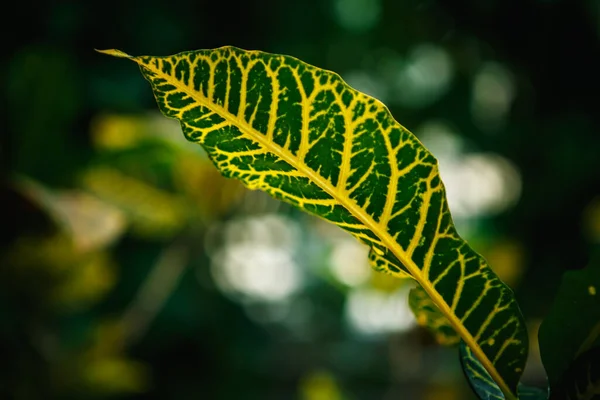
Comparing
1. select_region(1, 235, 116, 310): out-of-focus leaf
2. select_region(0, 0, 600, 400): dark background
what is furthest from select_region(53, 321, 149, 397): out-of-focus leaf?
select_region(1, 235, 116, 310): out-of-focus leaf

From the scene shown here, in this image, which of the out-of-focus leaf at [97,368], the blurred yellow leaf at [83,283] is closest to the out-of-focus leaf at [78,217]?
the blurred yellow leaf at [83,283]

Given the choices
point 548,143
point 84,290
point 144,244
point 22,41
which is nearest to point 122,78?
point 22,41

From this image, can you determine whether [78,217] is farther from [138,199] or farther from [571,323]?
[571,323]

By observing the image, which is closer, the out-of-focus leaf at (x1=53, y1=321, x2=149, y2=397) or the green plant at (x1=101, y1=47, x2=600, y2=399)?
the green plant at (x1=101, y1=47, x2=600, y2=399)

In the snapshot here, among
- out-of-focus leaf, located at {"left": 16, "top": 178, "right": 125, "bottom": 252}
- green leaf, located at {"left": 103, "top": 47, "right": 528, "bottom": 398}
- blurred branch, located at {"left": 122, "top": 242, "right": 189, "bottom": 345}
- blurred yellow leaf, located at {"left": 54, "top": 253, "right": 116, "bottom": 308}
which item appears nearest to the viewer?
green leaf, located at {"left": 103, "top": 47, "right": 528, "bottom": 398}

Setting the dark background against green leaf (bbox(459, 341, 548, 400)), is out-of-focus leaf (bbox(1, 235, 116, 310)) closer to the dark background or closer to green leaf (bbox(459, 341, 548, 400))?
the dark background

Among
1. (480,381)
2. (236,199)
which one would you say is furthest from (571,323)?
(236,199)

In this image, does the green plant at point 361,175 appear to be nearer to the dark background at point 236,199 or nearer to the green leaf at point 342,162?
the green leaf at point 342,162
